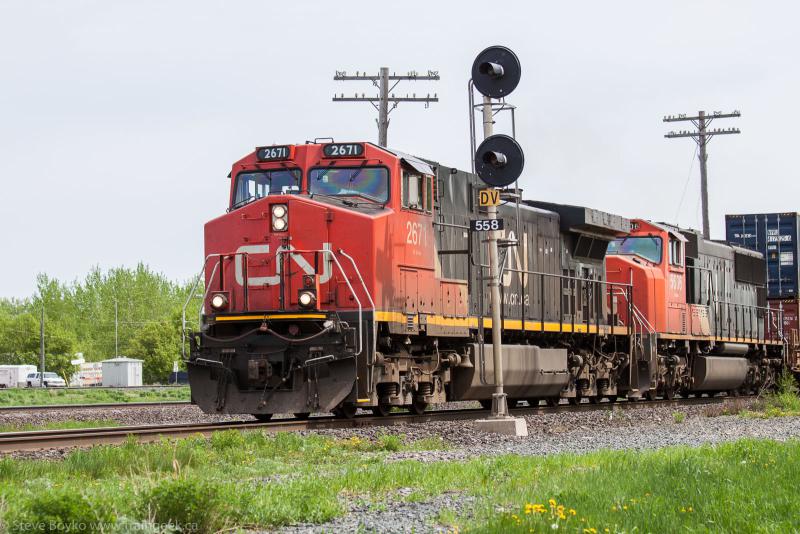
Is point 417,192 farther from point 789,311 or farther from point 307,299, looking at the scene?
point 789,311

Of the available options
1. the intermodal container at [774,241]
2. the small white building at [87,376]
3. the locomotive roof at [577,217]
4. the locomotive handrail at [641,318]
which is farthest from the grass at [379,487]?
the small white building at [87,376]

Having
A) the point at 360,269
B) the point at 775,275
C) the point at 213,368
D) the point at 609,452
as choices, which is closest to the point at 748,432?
the point at 609,452

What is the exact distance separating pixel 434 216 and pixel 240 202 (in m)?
3.04

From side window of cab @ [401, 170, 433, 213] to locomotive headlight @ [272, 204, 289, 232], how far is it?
1.77 meters

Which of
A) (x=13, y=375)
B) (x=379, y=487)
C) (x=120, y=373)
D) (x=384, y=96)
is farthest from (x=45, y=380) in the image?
(x=379, y=487)

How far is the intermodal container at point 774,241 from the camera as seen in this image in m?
34.1

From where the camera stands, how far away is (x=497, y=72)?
49.1ft

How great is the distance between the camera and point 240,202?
1636 centimetres

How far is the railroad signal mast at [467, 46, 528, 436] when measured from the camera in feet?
48.2

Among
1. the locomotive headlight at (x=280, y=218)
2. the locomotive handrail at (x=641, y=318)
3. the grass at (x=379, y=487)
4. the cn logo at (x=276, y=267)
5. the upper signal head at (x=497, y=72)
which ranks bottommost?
the grass at (x=379, y=487)

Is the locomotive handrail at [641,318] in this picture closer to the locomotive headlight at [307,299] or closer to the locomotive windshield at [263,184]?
the locomotive windshield at [263,184]

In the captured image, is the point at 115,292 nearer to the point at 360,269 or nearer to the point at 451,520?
the point at 360,269

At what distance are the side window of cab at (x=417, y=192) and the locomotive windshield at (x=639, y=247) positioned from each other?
388 inches

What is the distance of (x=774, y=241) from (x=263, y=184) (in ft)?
74.3
